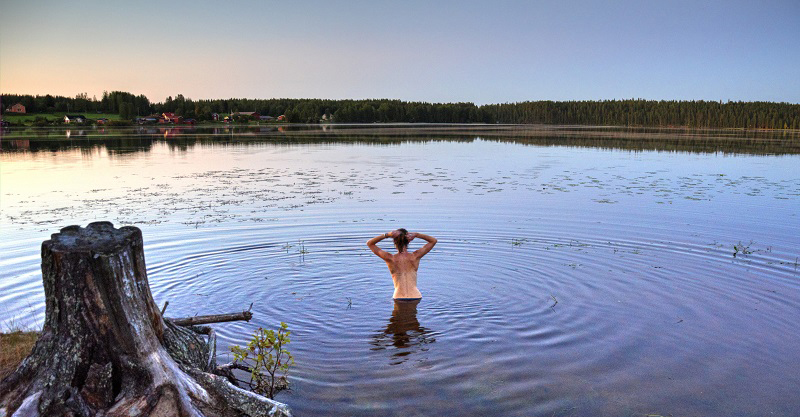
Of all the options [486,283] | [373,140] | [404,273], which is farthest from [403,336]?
[373,140]

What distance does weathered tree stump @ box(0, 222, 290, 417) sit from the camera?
17.0 feet

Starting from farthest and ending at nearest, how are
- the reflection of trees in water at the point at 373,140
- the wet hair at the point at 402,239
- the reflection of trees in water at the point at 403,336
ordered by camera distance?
the reflection of trees in water at the point at 373,140 < the wet hair at the point at 402,239 < the reflection of trees in water at the point at 403,336

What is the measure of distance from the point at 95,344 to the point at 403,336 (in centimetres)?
584

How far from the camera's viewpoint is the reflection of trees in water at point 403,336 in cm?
977

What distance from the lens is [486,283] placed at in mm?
13328

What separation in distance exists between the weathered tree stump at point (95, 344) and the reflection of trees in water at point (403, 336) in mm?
4461

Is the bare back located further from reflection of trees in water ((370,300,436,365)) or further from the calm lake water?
the calm lake water

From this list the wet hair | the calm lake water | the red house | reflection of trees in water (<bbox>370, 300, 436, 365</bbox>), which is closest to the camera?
the calm lake water

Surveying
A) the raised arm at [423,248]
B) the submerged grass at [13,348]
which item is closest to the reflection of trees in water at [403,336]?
the raised arm at [423,248]

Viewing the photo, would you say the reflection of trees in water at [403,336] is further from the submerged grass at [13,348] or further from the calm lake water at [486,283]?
the submerged grass at [13,348]

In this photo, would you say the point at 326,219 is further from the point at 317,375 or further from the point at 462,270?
the point at 317,375

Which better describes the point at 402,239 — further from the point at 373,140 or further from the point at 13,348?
the point at 373,140

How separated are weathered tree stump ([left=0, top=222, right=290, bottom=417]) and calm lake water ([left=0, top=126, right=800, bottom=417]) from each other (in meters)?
2.67

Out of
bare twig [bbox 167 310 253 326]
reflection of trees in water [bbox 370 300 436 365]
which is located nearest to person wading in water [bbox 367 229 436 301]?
reflection of trees in water [bbox 370 300 436 365]
